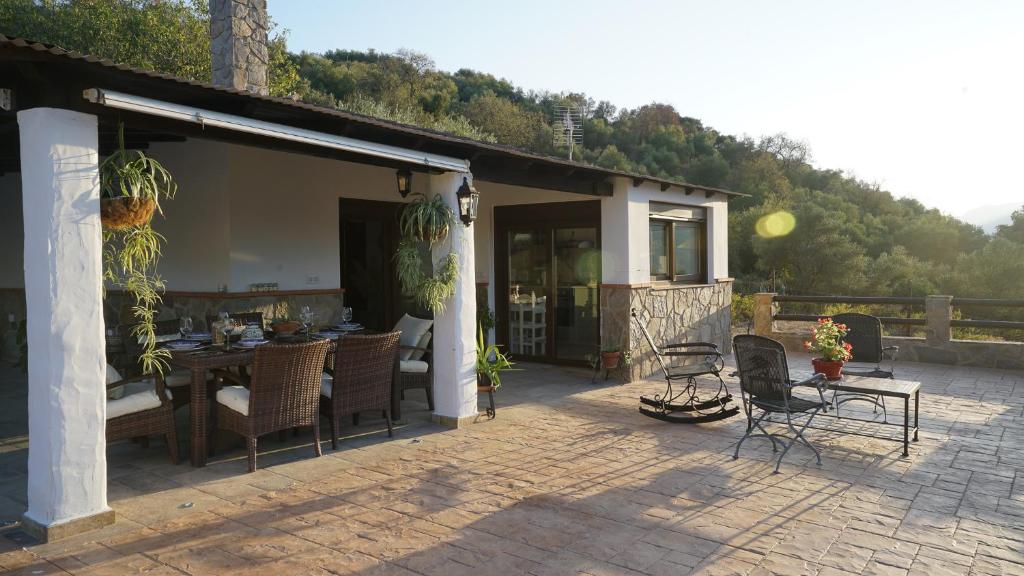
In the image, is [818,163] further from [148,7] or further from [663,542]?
[663,542]

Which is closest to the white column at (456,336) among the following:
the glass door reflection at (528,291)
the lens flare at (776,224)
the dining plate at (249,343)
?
the dining plate at (249,343)

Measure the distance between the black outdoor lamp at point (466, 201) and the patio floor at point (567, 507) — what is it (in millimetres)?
1998

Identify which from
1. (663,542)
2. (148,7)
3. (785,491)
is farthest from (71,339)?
(148,7)

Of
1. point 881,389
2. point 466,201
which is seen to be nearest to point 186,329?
point 466,201

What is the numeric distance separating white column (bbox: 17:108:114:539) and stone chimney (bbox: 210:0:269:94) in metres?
6.02

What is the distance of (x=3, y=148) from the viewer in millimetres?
6207

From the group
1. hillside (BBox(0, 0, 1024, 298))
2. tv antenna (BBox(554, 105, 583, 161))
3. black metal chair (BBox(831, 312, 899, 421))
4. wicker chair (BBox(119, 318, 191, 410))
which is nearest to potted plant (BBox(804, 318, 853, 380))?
black metal chair (BBox(831, 312, 899, 421))

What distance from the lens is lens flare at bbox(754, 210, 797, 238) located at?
2248cm

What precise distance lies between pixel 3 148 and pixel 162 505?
427 cm

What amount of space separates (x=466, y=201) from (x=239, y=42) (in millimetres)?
5161

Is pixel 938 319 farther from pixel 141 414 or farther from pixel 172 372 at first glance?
pixel 141 414

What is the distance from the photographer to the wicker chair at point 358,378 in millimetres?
5301

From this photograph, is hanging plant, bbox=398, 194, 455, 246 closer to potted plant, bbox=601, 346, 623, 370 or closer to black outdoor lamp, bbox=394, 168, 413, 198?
black outdoor lamp, bbox=394, 168, 413, 198

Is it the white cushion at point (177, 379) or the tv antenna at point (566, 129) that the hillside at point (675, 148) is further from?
the white cushion at point (177, 379)
